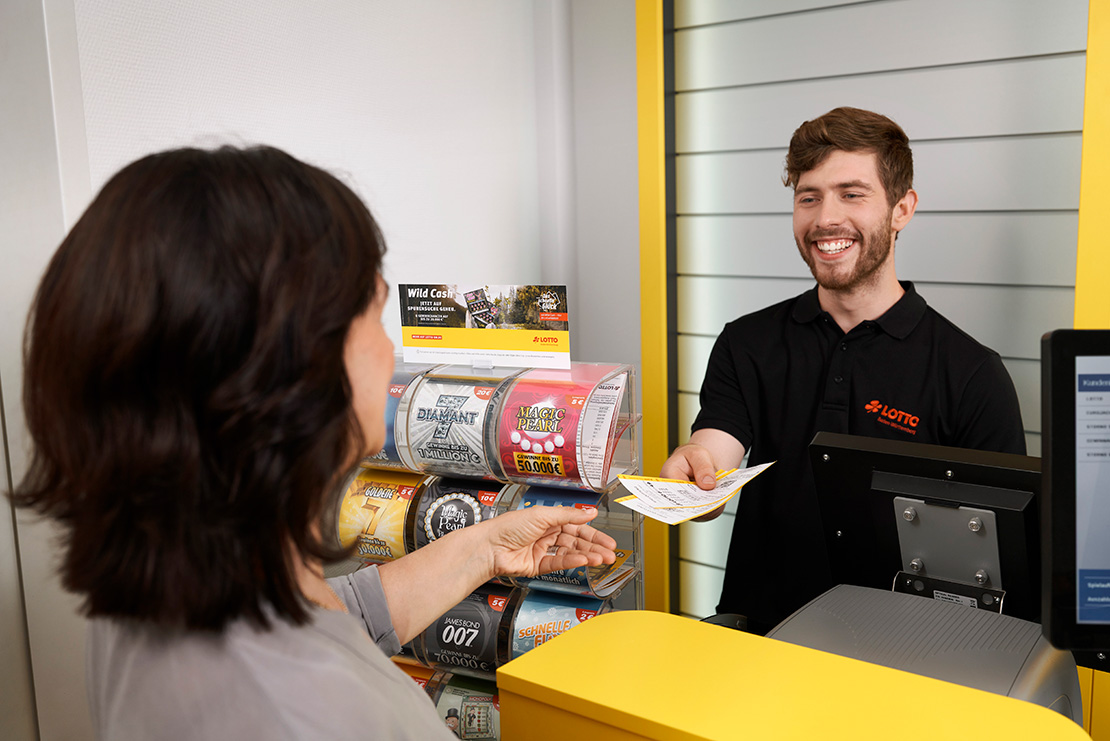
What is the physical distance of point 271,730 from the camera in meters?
0.69

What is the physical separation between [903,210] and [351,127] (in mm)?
1492

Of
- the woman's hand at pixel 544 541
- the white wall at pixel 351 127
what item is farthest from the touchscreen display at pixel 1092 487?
the white wall at pixel 351 127

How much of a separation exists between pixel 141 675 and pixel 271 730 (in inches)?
5.0

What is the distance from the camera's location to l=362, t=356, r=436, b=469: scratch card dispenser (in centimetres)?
164

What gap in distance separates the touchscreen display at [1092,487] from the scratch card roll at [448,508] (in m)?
0.96

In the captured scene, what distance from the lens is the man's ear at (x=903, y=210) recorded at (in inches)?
86.6

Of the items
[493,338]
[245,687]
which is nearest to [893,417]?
[493,338]

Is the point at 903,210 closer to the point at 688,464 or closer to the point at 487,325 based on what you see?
the point at 688,464

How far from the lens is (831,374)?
7.07 ft

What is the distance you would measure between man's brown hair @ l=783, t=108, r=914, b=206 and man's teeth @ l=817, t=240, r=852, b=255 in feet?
0.54

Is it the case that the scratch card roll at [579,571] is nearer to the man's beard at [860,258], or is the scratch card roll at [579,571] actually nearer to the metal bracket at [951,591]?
the metal bracket at [951,591]

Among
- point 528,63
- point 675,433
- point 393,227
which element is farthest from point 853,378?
point 528,63

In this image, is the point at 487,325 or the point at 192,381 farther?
the point at 487,325

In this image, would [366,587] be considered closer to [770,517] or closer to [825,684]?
[825,684]
